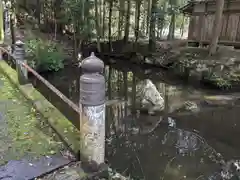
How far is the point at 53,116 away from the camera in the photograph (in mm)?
3723

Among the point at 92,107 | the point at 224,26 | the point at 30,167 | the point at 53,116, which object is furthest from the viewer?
the point at 224,26

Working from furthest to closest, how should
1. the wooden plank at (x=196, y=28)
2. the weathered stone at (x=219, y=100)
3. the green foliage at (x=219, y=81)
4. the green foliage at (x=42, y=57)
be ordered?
the wooden plank at (x=196, y=28), the green foliage at (x=42, y=57), the green foliage at (x=219, y=81), the weathered stone at (x=219, y=100)

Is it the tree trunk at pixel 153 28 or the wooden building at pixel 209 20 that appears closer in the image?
the wooden building at pixel 209 20

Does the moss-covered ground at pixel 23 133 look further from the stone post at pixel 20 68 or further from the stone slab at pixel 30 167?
the stone post at pixel 20 68

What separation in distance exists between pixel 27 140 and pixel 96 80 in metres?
1.50

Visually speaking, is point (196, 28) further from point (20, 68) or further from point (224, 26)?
point (20, 68)

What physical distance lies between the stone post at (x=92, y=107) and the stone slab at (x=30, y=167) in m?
0.44

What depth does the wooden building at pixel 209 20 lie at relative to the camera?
1291cm

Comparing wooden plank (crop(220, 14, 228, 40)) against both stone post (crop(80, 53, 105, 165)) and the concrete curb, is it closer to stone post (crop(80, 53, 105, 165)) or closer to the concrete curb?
the concrete curb

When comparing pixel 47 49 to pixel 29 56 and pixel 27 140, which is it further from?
pixel 27 140

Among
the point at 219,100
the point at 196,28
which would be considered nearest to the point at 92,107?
the point at 219,100

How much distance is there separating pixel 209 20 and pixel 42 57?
1039cm

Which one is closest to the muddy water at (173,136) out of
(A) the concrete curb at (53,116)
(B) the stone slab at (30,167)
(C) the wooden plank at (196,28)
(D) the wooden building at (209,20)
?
(A) the concrete curb at (53,116)

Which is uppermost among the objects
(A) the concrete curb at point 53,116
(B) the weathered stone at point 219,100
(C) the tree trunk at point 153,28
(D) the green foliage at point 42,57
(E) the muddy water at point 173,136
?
(C) the tree trunk at point 153,28
